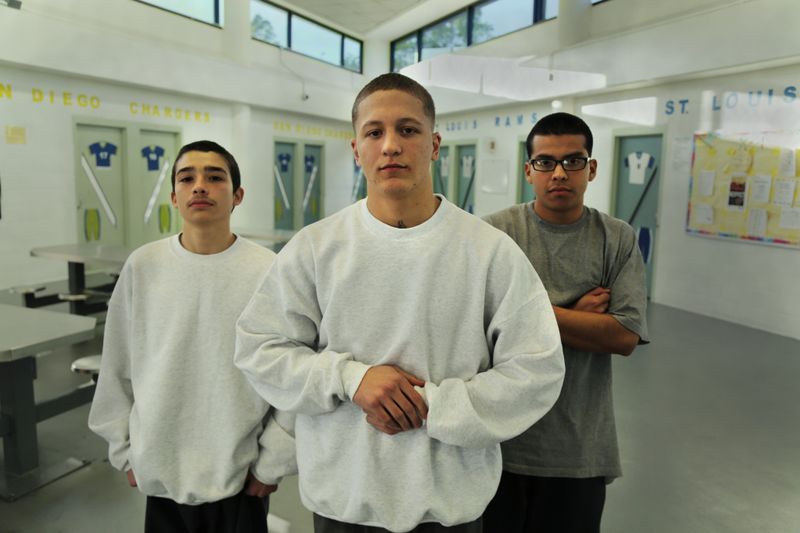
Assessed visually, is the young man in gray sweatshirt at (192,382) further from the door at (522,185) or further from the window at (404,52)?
the window at (404,52)

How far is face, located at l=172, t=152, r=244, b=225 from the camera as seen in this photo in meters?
1.50

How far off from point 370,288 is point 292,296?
16 cm

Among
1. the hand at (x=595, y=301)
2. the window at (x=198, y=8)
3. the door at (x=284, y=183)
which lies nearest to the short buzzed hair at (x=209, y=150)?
the hand at (x=595, y=301)

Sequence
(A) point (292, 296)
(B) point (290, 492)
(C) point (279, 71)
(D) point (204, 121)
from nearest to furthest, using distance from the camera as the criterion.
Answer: (A) point (292, 296)
(B) point (290, 492)
(D) point (204, 121)
(C) point (279, 71)

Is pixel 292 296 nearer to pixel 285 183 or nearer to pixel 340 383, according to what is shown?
pixel 340 383

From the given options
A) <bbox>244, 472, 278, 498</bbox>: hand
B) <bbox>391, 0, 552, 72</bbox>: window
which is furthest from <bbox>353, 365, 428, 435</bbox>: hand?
<bbox>391, 0, 552, 72</bbox>: window

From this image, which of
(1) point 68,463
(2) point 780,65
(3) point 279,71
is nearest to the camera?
(1) point 68,463

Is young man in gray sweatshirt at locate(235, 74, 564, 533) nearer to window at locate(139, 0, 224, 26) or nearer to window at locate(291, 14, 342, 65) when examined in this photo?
window at locate(139, 0, 224, 26)

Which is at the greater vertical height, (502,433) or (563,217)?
(563,217)

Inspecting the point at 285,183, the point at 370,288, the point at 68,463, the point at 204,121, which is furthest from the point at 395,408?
the point at 285,183

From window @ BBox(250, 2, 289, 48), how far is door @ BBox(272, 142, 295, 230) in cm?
188

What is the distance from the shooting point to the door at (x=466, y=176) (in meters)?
10.3

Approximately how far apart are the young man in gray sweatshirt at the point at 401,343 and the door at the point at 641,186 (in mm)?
6480

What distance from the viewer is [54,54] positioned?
6.55 metres
